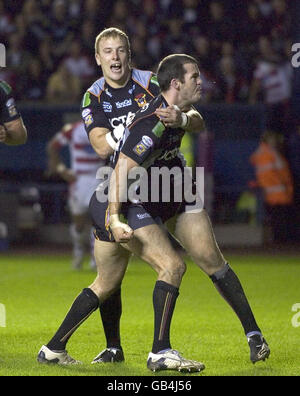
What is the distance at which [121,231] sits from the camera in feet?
19.8

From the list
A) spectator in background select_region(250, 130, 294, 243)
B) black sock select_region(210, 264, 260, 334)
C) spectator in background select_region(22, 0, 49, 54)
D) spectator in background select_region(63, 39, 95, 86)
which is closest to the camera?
black sock select_region(210, 264, 260, 334)

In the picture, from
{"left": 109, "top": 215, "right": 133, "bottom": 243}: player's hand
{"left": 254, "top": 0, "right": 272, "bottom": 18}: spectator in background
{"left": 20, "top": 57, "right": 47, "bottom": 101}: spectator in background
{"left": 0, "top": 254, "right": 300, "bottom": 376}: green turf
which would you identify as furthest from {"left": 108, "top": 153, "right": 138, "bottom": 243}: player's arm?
{"left": 254, "top": 0, "right": 272, "bottom": 18}: spectator in background

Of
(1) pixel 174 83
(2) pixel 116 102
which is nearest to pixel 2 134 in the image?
(2) pixel 116 102

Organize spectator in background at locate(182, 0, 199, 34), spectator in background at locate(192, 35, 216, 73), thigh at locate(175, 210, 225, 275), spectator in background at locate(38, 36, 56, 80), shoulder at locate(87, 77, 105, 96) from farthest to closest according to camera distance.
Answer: spectator in background at locate(182, 0, 199, 34) → spectator in background at locate(38, 36, 56, 80) → spectator in background at locate(192, 35, 216, 73) → shoulder at locate(87, 77, 105, 96) → thigh at locate(175, 210, 225, 275)

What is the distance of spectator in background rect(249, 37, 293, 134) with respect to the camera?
1795cm

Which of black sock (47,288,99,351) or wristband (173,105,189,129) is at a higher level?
wristband (173,105,189,129)

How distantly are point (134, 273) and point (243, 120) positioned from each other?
5.39 metres

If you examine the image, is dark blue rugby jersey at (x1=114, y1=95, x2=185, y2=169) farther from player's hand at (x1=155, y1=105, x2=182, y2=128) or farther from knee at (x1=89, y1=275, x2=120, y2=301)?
knee at (x1=89, y1=275, x2=120, y2=301)

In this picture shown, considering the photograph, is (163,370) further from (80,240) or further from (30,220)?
(30,220)

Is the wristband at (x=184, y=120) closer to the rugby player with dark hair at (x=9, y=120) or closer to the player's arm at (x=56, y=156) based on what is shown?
the rugby player with dark hair at (x=9, y=120)

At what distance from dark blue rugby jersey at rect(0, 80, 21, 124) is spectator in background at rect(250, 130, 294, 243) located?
33.1 ft

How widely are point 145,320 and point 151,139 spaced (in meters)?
3.15

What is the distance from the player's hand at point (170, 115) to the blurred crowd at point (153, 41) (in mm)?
11735

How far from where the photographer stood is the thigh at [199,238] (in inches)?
255
